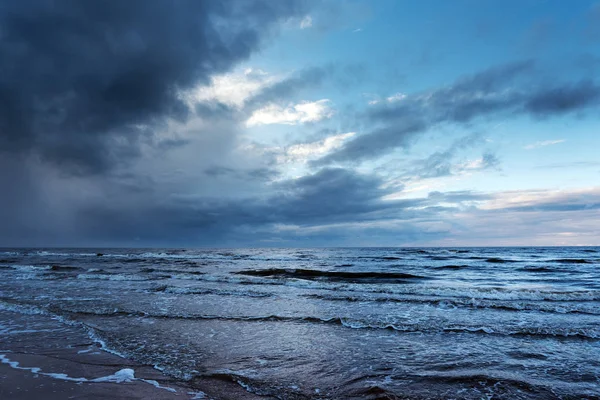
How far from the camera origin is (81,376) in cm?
605

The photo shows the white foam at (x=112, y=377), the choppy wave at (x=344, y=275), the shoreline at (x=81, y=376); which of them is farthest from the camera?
the choppy wave at (x=344, y=275)

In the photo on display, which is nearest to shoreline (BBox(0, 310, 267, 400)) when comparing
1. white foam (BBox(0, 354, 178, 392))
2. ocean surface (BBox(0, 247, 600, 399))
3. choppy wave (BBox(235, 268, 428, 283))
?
white foam (BBox(0, 354, 178, 392))

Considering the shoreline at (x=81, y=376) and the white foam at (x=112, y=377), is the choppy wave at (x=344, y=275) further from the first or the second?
the white foam at (x=112, y=377)

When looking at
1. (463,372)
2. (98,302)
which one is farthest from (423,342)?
(98,302)

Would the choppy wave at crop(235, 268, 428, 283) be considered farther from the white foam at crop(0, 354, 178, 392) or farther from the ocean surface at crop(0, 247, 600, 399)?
the white foam at crop(0, 354, 178, 392)

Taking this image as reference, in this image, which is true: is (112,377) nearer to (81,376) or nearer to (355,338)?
(81,376)

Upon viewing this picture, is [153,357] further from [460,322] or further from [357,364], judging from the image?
[460,322]

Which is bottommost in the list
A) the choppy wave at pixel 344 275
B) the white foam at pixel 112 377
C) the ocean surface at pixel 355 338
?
the choppy wave at pixel 344 275

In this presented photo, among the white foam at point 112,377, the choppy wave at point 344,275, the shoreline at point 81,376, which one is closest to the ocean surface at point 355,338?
the shoreline at point 81,376

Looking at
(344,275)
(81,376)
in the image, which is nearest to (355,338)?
(81,376)

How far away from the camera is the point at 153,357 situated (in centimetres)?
725

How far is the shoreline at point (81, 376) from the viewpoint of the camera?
529 centimetres

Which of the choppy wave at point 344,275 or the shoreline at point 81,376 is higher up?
the shoreline at point 81,376

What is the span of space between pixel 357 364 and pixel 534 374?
10.9ft
